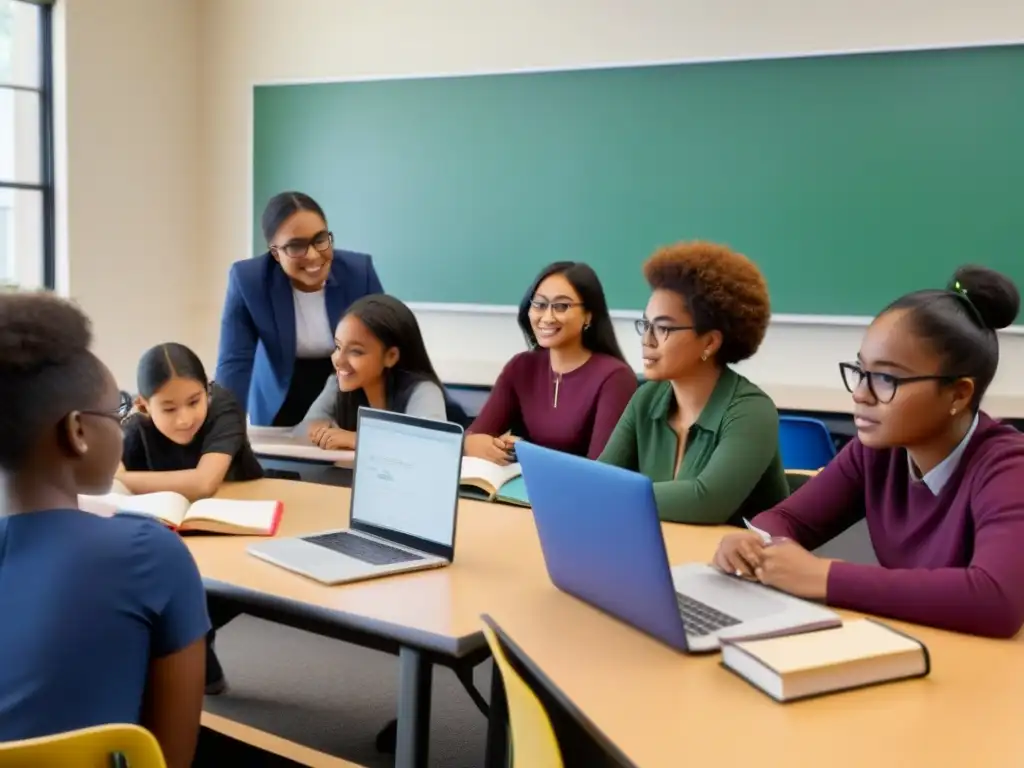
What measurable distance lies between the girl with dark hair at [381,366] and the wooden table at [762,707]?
1.45 meters

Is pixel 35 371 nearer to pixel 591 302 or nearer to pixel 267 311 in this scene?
pixel 591 302

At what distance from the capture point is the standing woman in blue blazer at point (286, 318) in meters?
3.36

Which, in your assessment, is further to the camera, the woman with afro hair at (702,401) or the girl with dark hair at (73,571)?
the woman with afro hair at (702,401)

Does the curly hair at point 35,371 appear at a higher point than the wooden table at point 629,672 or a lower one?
Answer: higher

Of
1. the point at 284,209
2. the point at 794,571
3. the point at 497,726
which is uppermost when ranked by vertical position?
the point at 284,209

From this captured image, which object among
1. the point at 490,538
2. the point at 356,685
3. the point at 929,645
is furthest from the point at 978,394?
the point at 356,685

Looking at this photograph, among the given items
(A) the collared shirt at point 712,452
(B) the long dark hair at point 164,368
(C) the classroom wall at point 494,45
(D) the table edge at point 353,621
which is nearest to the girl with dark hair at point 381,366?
(B) the long dark hair at point 164,368

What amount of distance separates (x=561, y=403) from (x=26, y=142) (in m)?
3.42

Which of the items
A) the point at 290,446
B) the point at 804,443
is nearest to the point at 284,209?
the point at 290,446

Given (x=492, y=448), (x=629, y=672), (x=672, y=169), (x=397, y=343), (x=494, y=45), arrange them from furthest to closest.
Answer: (x=494, y=45) < (x=672, y=169) < (x=397, y=343) < (x=492, y=448) < (x=629, y=672)

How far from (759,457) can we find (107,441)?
1.31 meters

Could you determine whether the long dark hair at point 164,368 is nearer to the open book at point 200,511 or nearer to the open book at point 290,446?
the open book at point 200,511

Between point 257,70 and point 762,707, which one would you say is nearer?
point 762,707

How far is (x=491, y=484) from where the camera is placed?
8.04 feet
